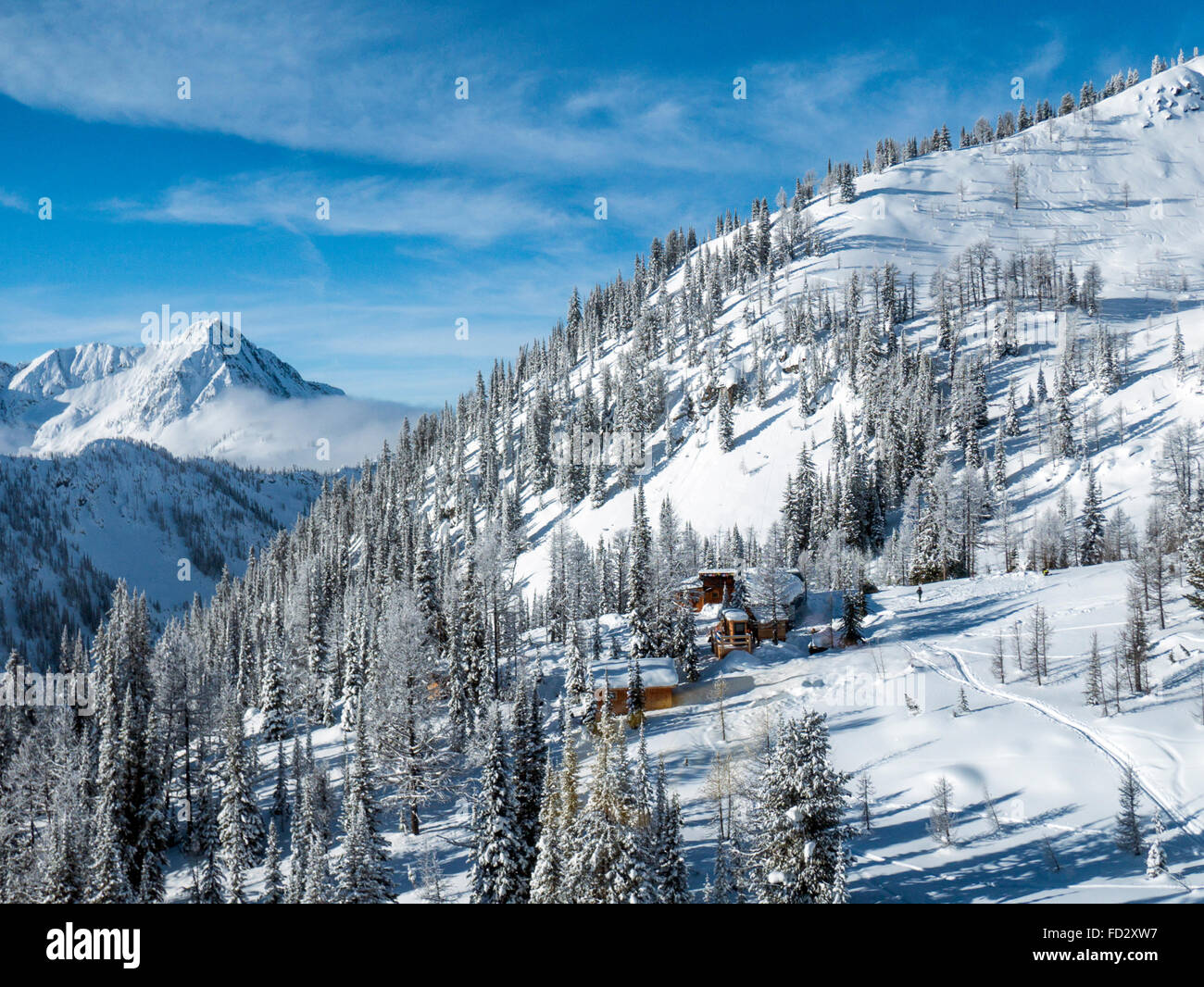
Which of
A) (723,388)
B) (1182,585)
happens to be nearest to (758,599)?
(1182,585)

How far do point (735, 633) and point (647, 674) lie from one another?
13.7 meters

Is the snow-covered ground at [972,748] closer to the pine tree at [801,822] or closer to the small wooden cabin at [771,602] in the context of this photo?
the small wooden cabin at [771,602]

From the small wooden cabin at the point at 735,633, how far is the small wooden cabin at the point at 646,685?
954 cm

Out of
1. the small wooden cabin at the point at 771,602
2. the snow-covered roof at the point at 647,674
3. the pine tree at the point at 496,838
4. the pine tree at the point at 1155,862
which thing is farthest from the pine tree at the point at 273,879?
the small wooden cabin at the point at 771,602

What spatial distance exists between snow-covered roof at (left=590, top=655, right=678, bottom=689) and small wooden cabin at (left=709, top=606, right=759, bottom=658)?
925 centimetres

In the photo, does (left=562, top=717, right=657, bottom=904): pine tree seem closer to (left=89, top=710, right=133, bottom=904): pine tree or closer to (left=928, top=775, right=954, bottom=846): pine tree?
(left=89, top=710, right=133, bottom=904): pine tree

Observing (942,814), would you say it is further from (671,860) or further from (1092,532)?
(1092,532)

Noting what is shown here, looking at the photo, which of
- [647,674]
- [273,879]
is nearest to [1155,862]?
[647,674]

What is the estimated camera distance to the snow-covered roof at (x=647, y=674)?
62.4 metres

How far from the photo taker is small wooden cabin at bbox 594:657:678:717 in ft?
198

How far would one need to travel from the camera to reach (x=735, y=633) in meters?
72.2
